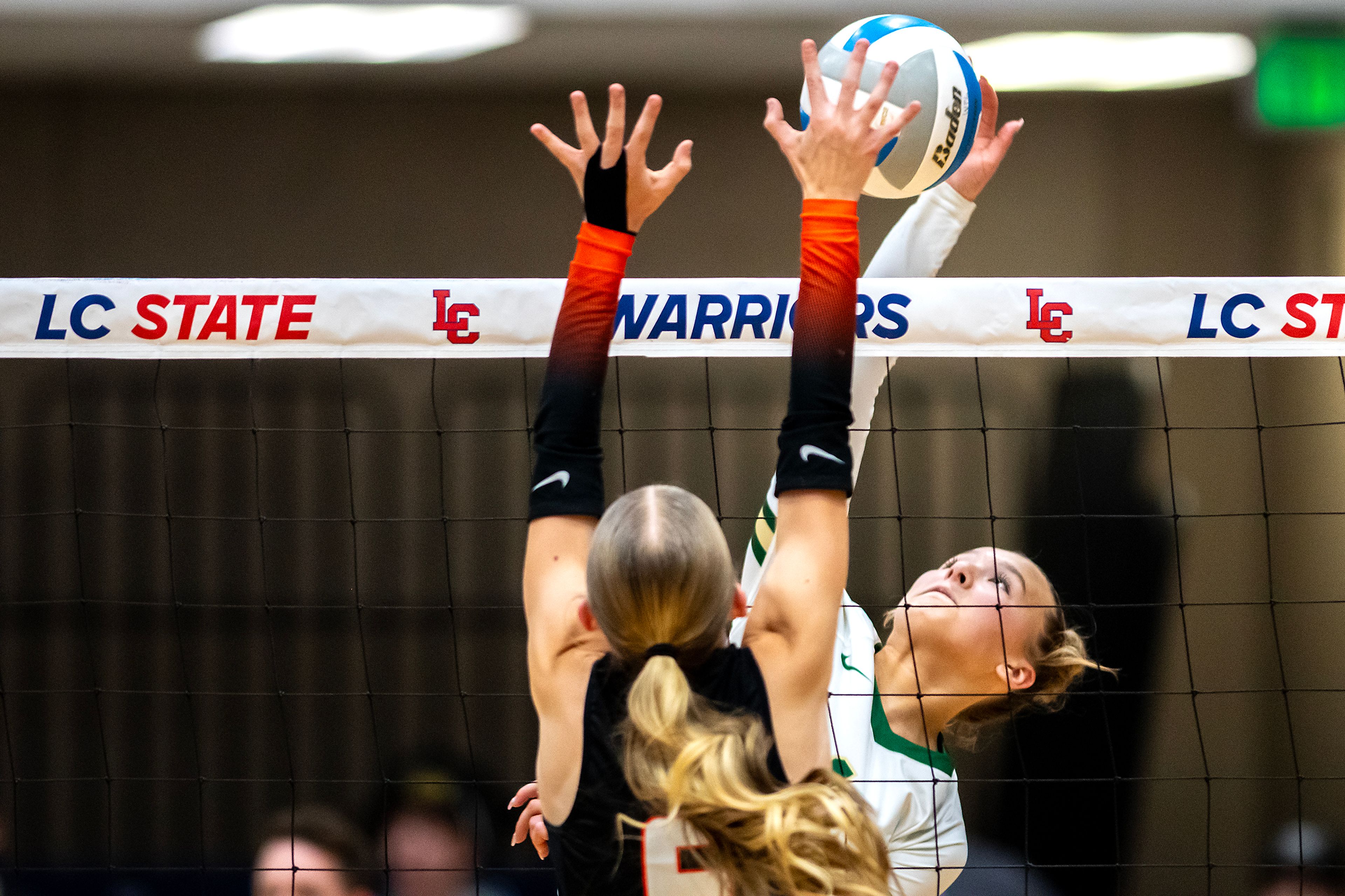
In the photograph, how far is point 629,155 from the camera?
1.54m

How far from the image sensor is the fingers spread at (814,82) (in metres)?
1.46

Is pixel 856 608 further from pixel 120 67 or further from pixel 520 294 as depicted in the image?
pixel 120 67

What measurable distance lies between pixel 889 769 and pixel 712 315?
2.82ft

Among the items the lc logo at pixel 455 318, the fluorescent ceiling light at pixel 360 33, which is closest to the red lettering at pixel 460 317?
the lc logo at pixel 455 318

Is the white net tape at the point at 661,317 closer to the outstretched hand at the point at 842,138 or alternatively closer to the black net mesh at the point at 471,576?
the outstretched hand at the point at 842,138

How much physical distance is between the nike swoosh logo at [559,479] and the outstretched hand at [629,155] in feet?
1.05

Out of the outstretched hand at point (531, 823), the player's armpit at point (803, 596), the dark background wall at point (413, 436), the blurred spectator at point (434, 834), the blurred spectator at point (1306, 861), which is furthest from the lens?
the dark background wall at point (413, 436)

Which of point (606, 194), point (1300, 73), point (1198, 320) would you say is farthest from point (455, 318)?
point (1300, 73)

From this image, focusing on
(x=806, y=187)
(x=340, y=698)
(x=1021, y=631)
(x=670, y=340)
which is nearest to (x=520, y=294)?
(x=670, y=340)

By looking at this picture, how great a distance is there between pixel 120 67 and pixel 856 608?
140 inches

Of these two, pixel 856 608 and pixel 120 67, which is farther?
pixel 120 67

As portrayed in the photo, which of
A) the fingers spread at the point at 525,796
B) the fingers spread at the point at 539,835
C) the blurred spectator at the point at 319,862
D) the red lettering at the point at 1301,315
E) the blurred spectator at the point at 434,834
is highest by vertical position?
the red lettering at the point at 1301,315

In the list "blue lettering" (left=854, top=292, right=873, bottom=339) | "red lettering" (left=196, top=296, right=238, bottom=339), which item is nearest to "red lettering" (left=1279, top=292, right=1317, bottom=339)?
"blue lettering" (left=854, top=292, right=873, bottom=339)

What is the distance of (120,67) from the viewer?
4.39 m
